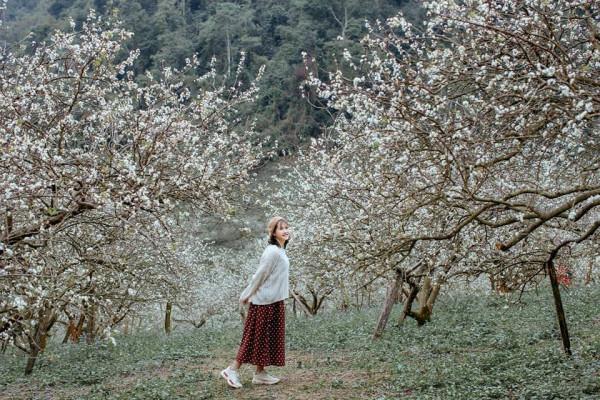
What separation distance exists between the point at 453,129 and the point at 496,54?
42.3 inches

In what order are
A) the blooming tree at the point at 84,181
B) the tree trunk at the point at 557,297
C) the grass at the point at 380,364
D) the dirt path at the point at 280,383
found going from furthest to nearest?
1. the dirt path at the point at 280,383
2. the grass at the point at 380,364
3. the tree trunk at the point at 557,297
4. the blooming tree at the point at 84,181

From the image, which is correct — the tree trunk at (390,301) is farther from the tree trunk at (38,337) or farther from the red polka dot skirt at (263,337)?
the tree trunk at (38,337)

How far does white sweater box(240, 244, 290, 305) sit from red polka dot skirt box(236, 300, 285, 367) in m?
0.11

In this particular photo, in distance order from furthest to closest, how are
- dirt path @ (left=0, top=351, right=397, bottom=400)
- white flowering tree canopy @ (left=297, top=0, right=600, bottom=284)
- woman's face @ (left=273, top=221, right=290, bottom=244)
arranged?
1. woman's face @ (left=273, top=221, right=290, bottom=244)
2. dirt path @ (left=0, top=351, right=397, bottom=400)
3. white flowering tree canopy @ (left=297, top=0, right=600, bottom=284)

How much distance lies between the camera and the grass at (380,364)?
24.2 ft

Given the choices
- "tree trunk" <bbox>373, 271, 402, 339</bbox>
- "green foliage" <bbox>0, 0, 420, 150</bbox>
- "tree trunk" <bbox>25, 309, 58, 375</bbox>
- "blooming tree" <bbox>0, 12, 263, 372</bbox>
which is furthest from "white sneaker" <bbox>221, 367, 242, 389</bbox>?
"green foliage" <bbox>0, 0, 420, 150</bbox>

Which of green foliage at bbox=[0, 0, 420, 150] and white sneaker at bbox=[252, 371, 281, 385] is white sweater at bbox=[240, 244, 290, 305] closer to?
white sneaker at bbox=[252, 371, 281, 385]

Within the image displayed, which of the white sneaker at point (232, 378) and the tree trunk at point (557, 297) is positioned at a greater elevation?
the tree trunk at point (557, 297)

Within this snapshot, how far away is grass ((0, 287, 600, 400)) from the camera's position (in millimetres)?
7391

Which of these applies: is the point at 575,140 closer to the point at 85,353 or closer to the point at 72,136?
the point at 72,136

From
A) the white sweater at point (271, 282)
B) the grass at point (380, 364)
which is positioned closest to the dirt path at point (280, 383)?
the grass at point (380, 364)

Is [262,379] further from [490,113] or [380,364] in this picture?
[490,113]

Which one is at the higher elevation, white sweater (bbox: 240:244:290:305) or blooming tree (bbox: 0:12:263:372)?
blooming tree (bbox: 0:12:263:372)

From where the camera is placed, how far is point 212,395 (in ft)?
25.7
